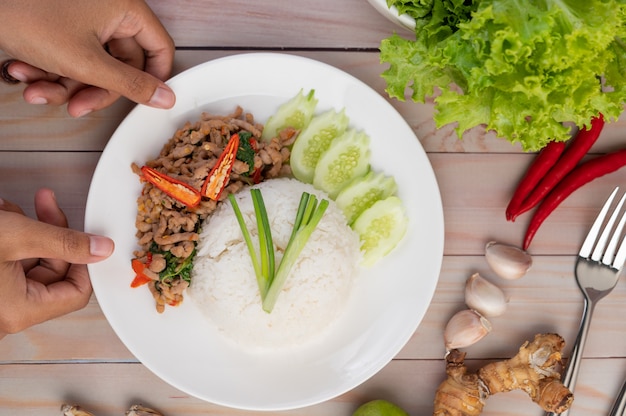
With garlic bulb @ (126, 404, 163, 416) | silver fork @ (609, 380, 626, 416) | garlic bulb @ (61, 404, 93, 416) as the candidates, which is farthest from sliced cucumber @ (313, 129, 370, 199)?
silver fork @ (609, 380, 626, 416)

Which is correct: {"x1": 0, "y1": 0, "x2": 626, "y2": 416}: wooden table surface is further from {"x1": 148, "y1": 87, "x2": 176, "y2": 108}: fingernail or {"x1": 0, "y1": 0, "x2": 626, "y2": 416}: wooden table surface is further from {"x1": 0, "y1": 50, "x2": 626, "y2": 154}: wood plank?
{"x1": 148, "y1": 87, "x2": 176, "y2": 108}: fingernail

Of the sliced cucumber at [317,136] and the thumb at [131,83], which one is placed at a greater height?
the thumb at [131,83]

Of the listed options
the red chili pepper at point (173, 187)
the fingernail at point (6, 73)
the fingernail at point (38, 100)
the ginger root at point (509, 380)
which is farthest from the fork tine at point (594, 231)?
the fingernail at point (6, 73)

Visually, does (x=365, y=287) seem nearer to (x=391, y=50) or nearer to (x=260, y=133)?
(x=260, y=133)

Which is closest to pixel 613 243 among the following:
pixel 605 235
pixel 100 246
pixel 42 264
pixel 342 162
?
pixel 605 235

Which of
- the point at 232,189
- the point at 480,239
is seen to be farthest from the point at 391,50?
the point at 480,239

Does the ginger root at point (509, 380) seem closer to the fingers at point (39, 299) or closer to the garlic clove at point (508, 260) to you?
the garlic clove at point (508, 260)
